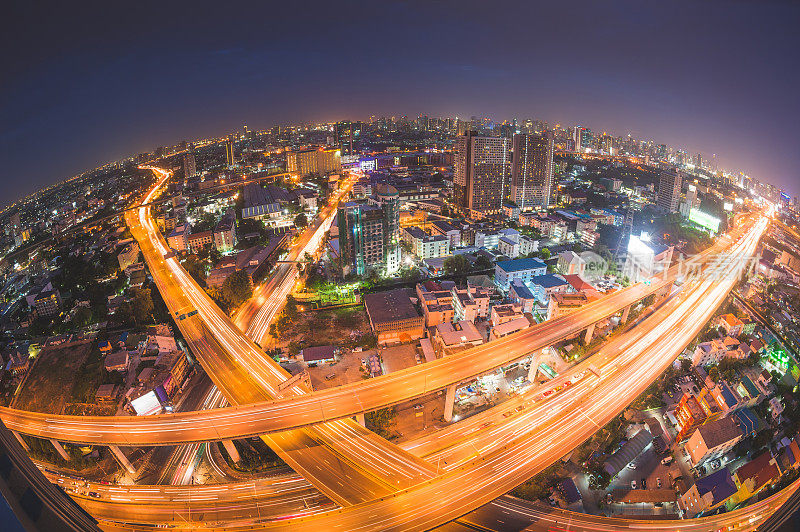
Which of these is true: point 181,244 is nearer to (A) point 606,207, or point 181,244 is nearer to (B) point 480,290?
(B) point 480,290

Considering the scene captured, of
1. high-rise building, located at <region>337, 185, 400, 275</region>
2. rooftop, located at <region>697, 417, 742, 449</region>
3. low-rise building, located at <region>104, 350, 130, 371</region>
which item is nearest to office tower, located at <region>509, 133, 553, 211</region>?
high-rise building, located at <region>337, 185, 400, 275</region>

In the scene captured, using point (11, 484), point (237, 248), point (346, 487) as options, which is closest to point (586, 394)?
point (346, 487)

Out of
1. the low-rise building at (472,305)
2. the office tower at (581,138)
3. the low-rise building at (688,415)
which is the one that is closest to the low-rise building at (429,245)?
the low-rise building at (472,305)

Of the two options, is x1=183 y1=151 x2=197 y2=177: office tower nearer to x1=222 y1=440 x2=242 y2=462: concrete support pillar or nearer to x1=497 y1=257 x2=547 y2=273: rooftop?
x1=497 y1=257 x2=547 y2=273: rooftop

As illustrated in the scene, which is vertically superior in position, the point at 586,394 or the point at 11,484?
the point at 11,484

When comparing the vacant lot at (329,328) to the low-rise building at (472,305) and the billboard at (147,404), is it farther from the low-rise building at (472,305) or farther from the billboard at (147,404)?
the billboard at (147,404)

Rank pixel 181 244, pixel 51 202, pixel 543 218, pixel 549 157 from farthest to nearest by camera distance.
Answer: pixel 51 202, pixel 549 157, pixel 543 218, pixel 181 244
